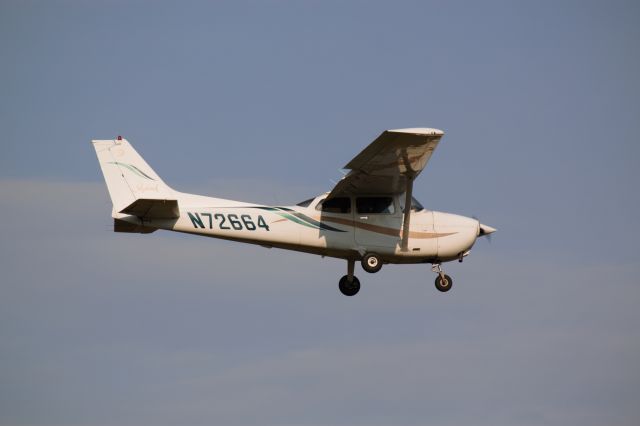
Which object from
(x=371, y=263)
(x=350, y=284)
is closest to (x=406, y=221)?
(x=371, y=263)

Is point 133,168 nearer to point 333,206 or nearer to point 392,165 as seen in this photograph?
point 333,206

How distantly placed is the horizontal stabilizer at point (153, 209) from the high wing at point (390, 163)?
3.39 m

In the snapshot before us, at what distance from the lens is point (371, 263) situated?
91.1ft

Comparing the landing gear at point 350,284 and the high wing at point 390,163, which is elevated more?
the high wing at point 390,163

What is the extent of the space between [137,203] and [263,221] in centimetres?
273

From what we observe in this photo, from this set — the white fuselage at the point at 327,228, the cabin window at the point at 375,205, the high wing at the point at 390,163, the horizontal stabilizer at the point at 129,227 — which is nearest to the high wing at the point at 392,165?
the high wing at the point at 390,163

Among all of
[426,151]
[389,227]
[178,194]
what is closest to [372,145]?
[426,151]

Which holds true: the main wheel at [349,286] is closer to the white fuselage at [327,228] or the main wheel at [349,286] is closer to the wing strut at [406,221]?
the white fuselage at [327,228]

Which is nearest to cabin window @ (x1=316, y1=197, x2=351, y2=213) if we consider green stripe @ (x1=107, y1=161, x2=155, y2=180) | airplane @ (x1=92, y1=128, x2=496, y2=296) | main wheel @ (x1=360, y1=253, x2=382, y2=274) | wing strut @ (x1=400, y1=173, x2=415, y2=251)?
airplane @ (x1=92, y1=128, x2=496, y2=296)

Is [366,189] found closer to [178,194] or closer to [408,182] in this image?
[408,182]

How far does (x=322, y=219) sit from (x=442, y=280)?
3.03 m

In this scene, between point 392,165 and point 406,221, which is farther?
point 406,221

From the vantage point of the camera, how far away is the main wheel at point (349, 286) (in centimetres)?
2903

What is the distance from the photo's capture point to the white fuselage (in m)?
27.5
